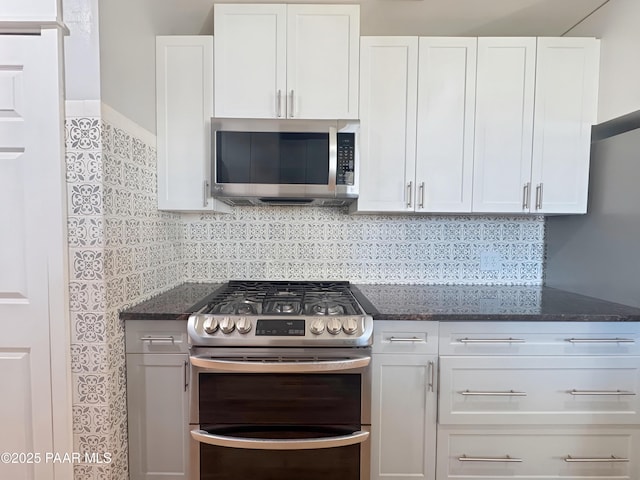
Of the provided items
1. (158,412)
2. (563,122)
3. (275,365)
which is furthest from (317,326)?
(563,122)

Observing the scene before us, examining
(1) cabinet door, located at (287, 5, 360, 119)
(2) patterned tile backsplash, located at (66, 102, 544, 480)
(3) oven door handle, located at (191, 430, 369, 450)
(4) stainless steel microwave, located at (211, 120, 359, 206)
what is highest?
(1) cabinet door, located at (287, 5, 360, 119)

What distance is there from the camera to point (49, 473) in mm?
1332

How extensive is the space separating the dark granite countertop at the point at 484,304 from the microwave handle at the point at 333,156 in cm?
63

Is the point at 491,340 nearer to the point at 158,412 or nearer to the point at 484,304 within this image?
the point at 484,304

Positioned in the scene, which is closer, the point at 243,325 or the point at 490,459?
the point at 243,325

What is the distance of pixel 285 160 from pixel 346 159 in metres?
0.31

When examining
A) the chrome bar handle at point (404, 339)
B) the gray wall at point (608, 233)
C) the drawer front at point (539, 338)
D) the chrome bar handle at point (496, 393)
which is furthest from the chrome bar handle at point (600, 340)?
the chrome bar handle at point (404, 339)

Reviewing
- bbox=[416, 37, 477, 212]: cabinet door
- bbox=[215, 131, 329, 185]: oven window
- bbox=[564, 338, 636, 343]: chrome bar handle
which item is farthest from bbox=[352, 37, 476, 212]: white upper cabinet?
bbox=[564, 338, 636, 343]: chrome bar handle

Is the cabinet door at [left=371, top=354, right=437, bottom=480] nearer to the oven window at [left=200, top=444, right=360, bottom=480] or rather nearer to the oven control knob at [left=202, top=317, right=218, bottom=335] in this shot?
the oven window at [left=200, top=444, right=360, bottom=480]

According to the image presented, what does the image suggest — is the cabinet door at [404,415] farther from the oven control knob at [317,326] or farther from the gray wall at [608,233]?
the gray wall at [608,233]

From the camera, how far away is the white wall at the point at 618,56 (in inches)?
62.4

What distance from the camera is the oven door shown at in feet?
4.50

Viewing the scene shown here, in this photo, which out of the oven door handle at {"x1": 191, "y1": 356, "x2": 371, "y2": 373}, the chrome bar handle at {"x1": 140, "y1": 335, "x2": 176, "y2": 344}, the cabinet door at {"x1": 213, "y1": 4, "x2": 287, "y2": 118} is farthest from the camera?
the cabinet door at {"x1": 213, "y1": 4, "x2": 287, "y2": 118}

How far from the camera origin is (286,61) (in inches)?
67.8
